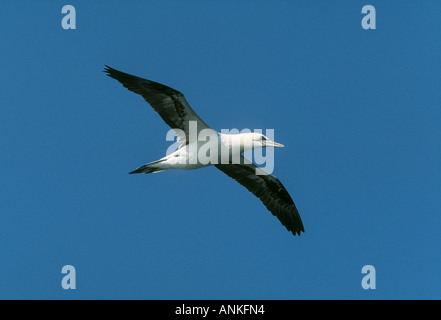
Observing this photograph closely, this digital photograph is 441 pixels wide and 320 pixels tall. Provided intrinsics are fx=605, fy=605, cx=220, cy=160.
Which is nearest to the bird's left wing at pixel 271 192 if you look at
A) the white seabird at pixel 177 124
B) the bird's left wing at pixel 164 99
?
the white seabird at pixel 177 124

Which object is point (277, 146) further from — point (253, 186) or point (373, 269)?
point (373, 269)

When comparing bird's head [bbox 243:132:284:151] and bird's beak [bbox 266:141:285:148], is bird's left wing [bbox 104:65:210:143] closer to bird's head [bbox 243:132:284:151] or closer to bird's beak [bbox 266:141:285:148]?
bird's head [bbox 243:132:284:151]

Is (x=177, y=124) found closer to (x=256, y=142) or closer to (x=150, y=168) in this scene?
(x=150, y=168)

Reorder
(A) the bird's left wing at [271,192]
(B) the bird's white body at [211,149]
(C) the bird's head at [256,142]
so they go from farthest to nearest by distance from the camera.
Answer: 1. (A) the bird's left wing at [271,192]
2. (C) the bird's head at [256,142]
3. (B) the bird's white body at [211,149]

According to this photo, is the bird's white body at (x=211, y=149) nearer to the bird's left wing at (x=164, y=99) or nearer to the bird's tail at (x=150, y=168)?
the bird's tail at (x=150, y=168)

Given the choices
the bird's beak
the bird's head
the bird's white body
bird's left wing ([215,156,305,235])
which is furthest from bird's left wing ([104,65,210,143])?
bird's left wing ([215,156,305,235])
